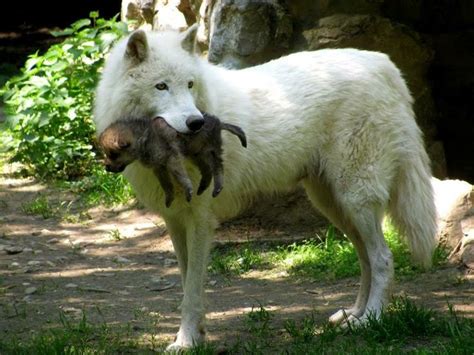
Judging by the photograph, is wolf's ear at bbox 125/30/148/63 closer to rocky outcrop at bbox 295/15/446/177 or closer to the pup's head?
the pup's head

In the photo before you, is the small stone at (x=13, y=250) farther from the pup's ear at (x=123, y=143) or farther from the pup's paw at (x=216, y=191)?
the pup's paw at (x=216, y=191)

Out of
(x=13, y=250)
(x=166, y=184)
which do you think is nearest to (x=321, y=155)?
(x=166, y=184)

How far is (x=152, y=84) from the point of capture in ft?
15.0

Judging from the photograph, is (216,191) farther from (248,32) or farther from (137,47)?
(248,32)

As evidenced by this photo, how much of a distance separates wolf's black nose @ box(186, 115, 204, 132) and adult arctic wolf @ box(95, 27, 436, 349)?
47 cm

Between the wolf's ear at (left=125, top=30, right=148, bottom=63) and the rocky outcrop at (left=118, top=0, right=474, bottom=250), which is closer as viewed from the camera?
the wolf's ear at (left=125, top=30, right=148, bottom=63)

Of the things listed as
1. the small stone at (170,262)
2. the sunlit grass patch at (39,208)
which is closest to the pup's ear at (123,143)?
the small stone at (170,262)

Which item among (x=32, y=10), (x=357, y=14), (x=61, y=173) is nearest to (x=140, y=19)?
(x=61, y=173)

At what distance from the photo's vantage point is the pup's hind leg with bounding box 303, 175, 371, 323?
5418mm

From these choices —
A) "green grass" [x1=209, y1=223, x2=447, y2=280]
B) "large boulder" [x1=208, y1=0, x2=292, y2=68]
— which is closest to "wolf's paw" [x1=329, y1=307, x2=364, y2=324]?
"green grass" [x1=209, y1=223, x2=447, y2=280]

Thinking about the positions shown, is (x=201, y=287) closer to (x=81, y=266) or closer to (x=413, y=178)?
(x=413, y=178)

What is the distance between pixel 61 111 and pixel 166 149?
4909 millimetres

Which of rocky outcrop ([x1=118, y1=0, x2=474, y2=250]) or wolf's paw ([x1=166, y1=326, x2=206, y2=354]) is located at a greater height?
rocky outcrop ([x1=118, y1=0, x2=474, y2=250])

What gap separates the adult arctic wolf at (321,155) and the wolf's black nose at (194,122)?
474 mm
